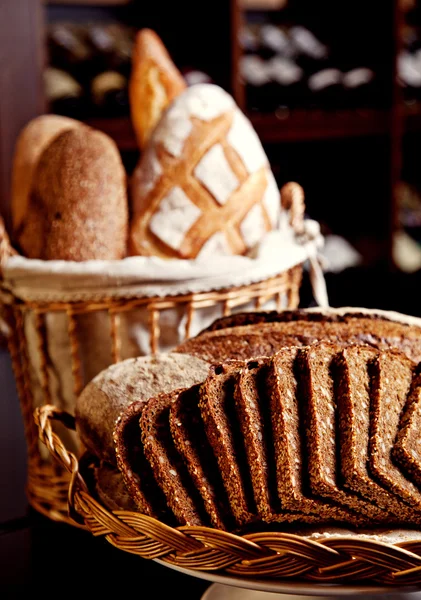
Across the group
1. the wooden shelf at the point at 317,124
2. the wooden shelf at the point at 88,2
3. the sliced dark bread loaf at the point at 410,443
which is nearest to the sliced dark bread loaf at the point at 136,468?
the sliced dark bread loaf at the point at 410,443

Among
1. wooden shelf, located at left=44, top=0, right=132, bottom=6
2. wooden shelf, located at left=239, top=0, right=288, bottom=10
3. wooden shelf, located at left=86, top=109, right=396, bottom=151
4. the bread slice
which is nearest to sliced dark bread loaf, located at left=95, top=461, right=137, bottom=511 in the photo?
the bread slice

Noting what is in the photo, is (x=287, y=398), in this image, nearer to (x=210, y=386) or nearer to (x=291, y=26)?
(x=210, y=386)

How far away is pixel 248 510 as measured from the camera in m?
0.60

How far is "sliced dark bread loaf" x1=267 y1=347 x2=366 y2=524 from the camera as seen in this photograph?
589 millimetres

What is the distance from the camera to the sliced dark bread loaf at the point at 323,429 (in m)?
0.59

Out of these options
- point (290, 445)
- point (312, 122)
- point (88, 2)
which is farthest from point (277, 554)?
point (88, 2)

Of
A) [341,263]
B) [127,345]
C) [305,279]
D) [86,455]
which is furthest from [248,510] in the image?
[341,263]

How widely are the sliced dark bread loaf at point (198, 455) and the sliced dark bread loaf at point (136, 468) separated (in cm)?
4

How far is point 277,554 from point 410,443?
18cm

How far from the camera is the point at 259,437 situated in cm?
63

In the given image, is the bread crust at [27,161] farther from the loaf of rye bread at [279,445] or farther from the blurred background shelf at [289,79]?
the blurred background shelf at [289,79]

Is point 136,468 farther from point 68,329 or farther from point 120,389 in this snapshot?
point 68,329

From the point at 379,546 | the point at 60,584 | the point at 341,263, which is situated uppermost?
the point at 379,546

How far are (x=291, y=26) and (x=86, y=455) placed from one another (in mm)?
2679
